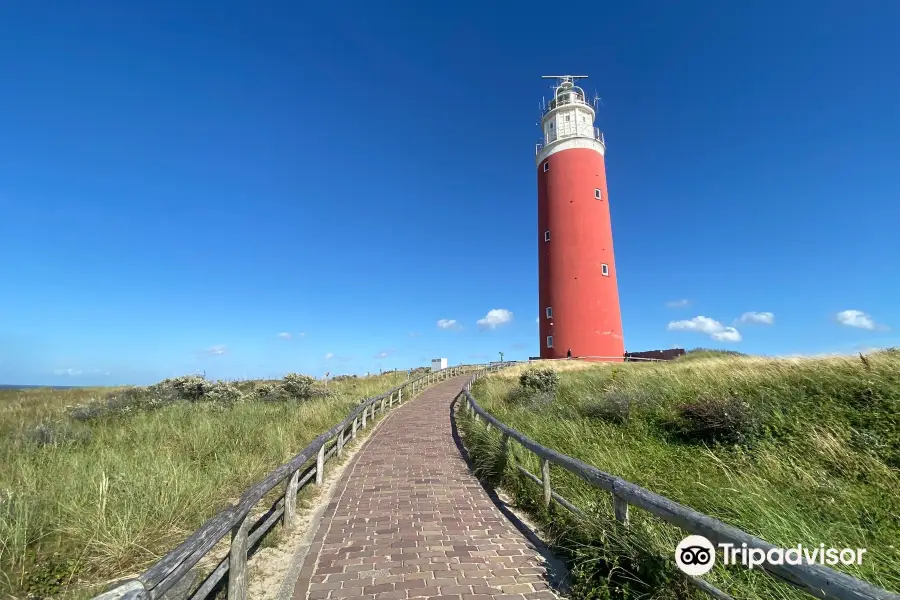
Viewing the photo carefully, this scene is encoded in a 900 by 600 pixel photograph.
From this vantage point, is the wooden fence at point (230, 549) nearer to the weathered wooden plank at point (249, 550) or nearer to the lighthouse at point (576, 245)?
the weathered wooden plank at point (249, 550)

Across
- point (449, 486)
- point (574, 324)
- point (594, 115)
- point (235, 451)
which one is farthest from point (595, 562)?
point (594, 115)

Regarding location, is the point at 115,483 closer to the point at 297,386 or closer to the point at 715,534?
the point at 715,534

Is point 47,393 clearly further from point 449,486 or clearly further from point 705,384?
point 705,384

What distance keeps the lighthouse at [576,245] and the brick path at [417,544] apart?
19915 millimetres

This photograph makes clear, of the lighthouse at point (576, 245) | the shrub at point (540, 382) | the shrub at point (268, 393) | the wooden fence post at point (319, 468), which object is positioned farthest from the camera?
the lighthouse at point (576, 245)

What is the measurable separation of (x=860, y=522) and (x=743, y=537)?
9.13 feet

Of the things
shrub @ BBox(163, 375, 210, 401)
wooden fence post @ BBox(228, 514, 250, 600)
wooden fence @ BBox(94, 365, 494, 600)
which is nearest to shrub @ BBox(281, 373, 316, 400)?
shrub @ BBox(163, 375, 210, 401)

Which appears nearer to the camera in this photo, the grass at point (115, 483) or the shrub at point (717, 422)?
the grass at point (115, 483)

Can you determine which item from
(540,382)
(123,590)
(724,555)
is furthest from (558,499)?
(540,382)

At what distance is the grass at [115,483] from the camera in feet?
12.8

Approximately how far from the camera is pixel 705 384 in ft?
34.3

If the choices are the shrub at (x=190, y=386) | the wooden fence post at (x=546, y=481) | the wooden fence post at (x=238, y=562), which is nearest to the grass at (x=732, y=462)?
the wooden fence post at (x=546, y=481)

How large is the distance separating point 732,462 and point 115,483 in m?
8.23

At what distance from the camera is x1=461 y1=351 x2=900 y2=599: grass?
140 inches
